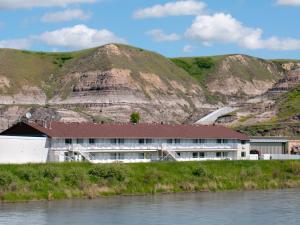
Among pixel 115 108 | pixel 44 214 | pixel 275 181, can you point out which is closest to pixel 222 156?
pixel 275 181

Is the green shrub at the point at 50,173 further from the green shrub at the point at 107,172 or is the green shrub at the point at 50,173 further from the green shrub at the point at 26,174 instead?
the green shrub at the point at 107,172

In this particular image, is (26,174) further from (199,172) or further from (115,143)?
(115,143)

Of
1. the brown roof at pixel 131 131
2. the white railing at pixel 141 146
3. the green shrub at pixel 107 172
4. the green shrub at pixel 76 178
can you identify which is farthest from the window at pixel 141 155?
the green shrub at pixel 76 178

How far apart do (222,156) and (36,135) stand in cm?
2263

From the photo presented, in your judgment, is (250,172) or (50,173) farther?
(250,172)

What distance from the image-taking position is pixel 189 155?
8119 centimetres

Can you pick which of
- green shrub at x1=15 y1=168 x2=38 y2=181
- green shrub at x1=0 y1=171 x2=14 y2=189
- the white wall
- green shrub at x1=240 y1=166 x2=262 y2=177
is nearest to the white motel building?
the white wall

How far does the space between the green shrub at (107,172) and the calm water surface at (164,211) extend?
9.38 ft

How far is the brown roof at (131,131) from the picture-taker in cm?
7331

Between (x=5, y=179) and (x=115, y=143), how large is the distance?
2015 centimetres

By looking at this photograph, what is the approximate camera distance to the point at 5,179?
2254 inches

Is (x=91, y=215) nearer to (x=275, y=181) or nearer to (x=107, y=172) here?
(x=107, y=172)

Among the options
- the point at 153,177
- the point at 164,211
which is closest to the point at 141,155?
the point at 153,177

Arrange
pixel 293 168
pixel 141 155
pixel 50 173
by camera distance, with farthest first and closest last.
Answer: pixel 141 155 < pixel 293 168 < pixel 50 173
